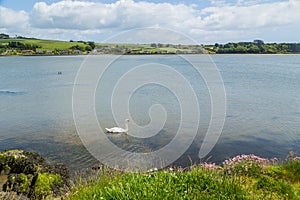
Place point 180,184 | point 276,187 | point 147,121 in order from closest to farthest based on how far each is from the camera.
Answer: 1. point 180,184
2. point 276,187
3. point 147,121

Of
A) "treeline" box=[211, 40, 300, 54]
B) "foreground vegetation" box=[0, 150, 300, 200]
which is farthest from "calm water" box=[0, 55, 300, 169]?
"treeline" box=[211, 40, 300, 54]

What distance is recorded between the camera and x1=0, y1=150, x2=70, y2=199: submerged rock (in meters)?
A: 8.91

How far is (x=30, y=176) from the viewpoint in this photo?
9.63 meters

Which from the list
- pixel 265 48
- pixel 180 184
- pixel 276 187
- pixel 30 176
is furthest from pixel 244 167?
pixel 265 48

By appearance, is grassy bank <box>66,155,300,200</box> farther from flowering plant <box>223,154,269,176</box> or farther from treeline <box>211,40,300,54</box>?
treeline <box>211,40,300,54</box>

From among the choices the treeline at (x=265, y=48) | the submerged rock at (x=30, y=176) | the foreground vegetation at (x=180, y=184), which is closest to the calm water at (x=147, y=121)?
the submerged rock at (x=30, y=176)

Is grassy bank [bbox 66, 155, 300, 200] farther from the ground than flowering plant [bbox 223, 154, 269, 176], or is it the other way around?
grassy bank [bbox 66, 155, 300, 200]

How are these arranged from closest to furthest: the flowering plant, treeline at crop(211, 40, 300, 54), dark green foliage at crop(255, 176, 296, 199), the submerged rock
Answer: dark green foliage at crop(255, 176, 296, 199) < the flowering plant < the submerged rock < treeline at crop(211, 40, 300, 54)

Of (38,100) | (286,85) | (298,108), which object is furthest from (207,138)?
(286,85)

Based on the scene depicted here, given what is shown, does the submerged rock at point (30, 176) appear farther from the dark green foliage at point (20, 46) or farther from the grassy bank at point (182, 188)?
the dark green foliage at point (20, 46)

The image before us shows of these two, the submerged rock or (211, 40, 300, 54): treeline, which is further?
(211, 40, 300, 54): treeline

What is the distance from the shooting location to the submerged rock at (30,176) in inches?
351

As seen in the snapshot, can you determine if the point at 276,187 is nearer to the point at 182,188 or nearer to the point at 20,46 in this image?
the point at 182,188

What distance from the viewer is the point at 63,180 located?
10.3m
